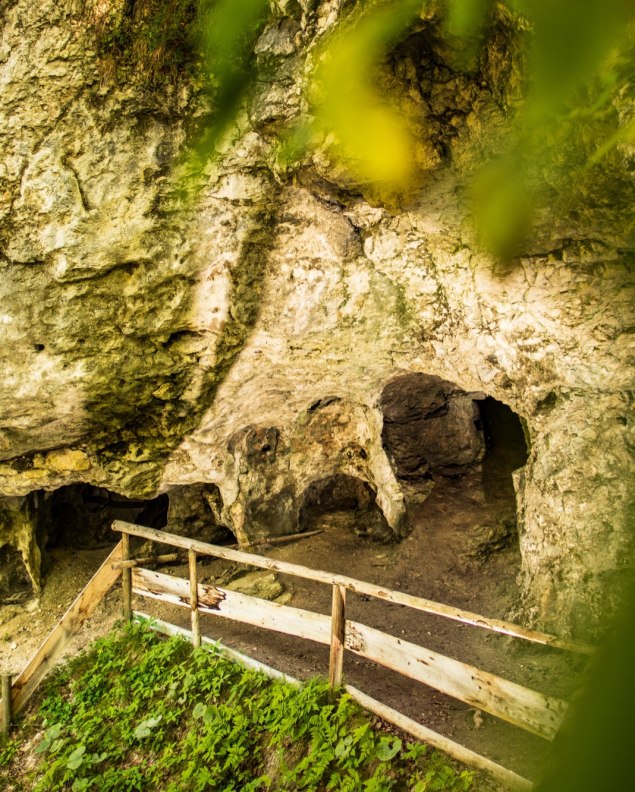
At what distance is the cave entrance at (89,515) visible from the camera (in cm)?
982

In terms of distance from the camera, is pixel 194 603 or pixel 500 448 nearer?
pixel 194 603

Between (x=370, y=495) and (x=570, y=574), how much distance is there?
4611 mm

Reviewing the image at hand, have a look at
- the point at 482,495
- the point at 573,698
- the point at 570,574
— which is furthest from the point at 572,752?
the point at 482,495

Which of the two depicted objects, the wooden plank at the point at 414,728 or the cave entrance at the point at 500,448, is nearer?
the wooden plank at the point at 414,728

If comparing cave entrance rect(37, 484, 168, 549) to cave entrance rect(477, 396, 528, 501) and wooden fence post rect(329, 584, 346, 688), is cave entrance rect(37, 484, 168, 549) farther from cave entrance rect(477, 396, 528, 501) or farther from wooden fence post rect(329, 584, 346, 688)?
wooden fence post rect(329, 584, 346, 688)

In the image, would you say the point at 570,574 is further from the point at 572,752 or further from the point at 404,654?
the point at 572,752

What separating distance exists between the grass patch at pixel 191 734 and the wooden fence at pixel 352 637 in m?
0.21

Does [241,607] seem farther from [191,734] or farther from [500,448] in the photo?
[500,448]

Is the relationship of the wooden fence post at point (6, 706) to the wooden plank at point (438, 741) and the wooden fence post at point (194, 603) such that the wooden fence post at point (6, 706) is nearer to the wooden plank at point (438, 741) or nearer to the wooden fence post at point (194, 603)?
the wooden fence post at point (194, 603)

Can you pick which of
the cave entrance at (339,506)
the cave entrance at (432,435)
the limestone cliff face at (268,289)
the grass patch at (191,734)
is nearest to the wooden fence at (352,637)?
the grass patch at (191,734)

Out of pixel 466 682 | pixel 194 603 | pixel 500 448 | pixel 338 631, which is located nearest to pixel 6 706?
pixel 194 603

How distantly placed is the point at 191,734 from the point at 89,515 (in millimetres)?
5708

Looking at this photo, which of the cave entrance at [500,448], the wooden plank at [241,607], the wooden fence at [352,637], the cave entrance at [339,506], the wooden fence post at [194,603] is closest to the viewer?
the wooden fence at [352,637]

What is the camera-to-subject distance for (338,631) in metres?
4.66
